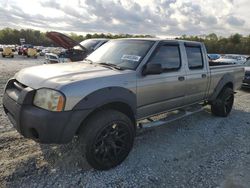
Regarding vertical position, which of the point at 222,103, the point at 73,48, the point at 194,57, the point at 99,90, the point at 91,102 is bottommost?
the point at 222,103

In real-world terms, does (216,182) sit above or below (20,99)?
below

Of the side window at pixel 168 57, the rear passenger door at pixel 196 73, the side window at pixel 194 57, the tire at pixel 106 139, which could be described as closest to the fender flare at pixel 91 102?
the tire at pixel 106 139

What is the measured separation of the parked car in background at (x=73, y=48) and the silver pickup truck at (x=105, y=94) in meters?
5.92

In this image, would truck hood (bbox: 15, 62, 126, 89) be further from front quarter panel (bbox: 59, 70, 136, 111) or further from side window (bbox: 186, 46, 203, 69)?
side window (bbox: 186, 46, 203, 69)

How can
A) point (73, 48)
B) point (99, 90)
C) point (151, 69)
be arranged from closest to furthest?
point (99, 90) < point (151, 69) < point (73, 48)

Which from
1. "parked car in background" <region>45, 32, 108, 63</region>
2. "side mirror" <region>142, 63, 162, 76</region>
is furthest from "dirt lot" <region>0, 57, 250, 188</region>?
"parked car in background" <region>45, 32, 108, 63</region>

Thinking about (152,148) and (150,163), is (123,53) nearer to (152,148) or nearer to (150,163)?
(152,148)

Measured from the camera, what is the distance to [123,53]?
4289 millimetres

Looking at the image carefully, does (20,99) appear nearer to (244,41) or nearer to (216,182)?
(216,182)

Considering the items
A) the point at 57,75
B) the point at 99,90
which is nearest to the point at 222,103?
the point at 99,90

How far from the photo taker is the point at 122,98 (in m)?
3.54

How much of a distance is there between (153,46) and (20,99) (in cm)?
227

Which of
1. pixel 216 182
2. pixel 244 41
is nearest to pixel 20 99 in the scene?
pixel 216 182

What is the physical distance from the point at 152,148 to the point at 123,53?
1710 mm
